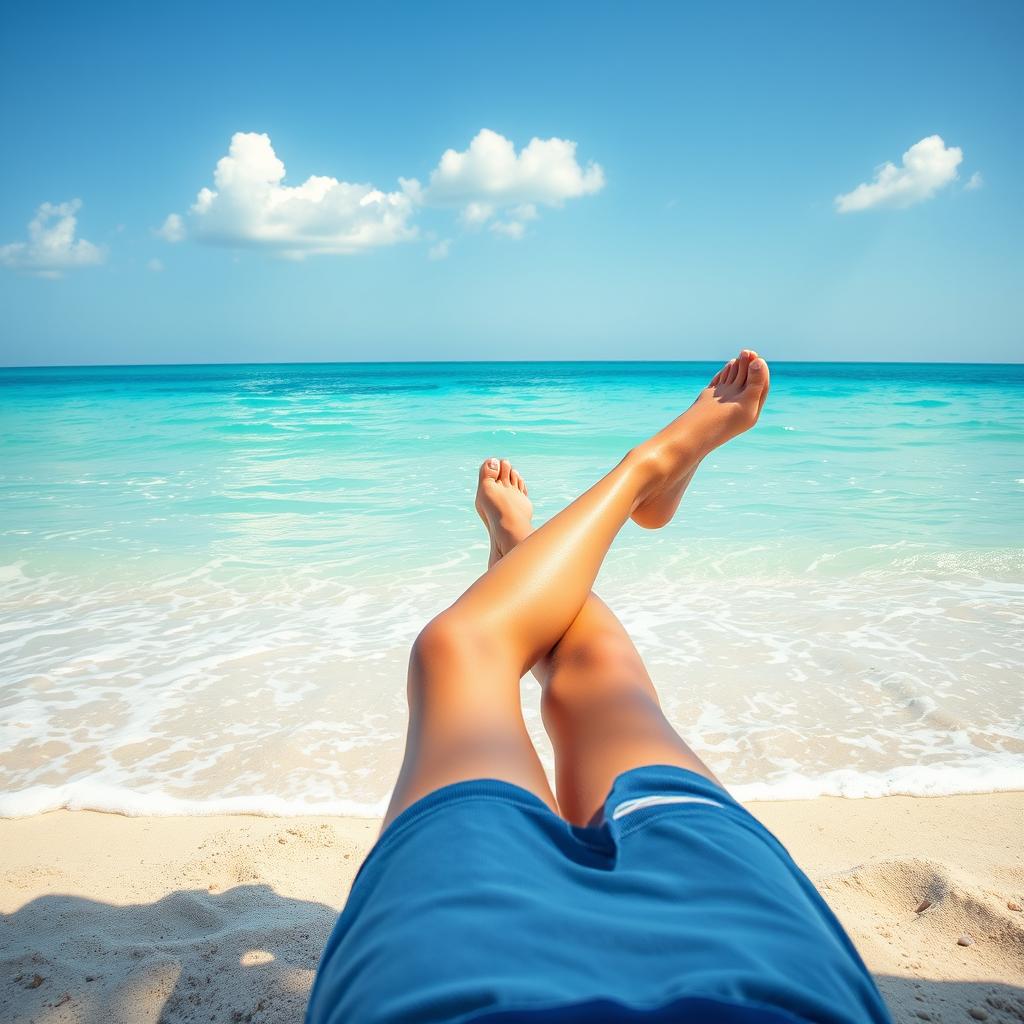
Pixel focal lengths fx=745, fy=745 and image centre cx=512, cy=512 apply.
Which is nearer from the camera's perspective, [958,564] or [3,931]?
[3,931]

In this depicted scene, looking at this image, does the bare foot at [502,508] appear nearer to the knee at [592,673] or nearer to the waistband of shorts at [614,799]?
the knee at [592,673]

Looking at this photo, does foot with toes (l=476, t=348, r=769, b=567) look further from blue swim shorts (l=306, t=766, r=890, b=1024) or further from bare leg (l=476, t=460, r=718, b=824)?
blue swim shorts (l=306, t=766, r=890, b=1024)

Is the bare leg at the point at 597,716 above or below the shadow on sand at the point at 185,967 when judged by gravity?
above

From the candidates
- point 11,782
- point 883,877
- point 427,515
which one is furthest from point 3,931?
point 427,515

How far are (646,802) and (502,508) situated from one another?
73.2 inches

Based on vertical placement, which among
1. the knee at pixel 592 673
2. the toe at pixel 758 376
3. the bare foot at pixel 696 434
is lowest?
the knee at pixel 592 673

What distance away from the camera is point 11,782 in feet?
7.87

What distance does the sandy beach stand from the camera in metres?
1.42

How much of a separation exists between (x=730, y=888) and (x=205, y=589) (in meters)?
4.10

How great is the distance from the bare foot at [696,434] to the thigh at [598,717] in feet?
1.82

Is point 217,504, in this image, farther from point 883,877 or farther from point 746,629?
point 883,877

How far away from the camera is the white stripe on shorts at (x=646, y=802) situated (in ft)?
2.92

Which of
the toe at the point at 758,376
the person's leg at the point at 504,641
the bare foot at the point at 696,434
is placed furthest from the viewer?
the toe at the point at 758,376

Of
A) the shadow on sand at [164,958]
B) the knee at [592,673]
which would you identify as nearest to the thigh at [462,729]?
the knee at [592,673]
